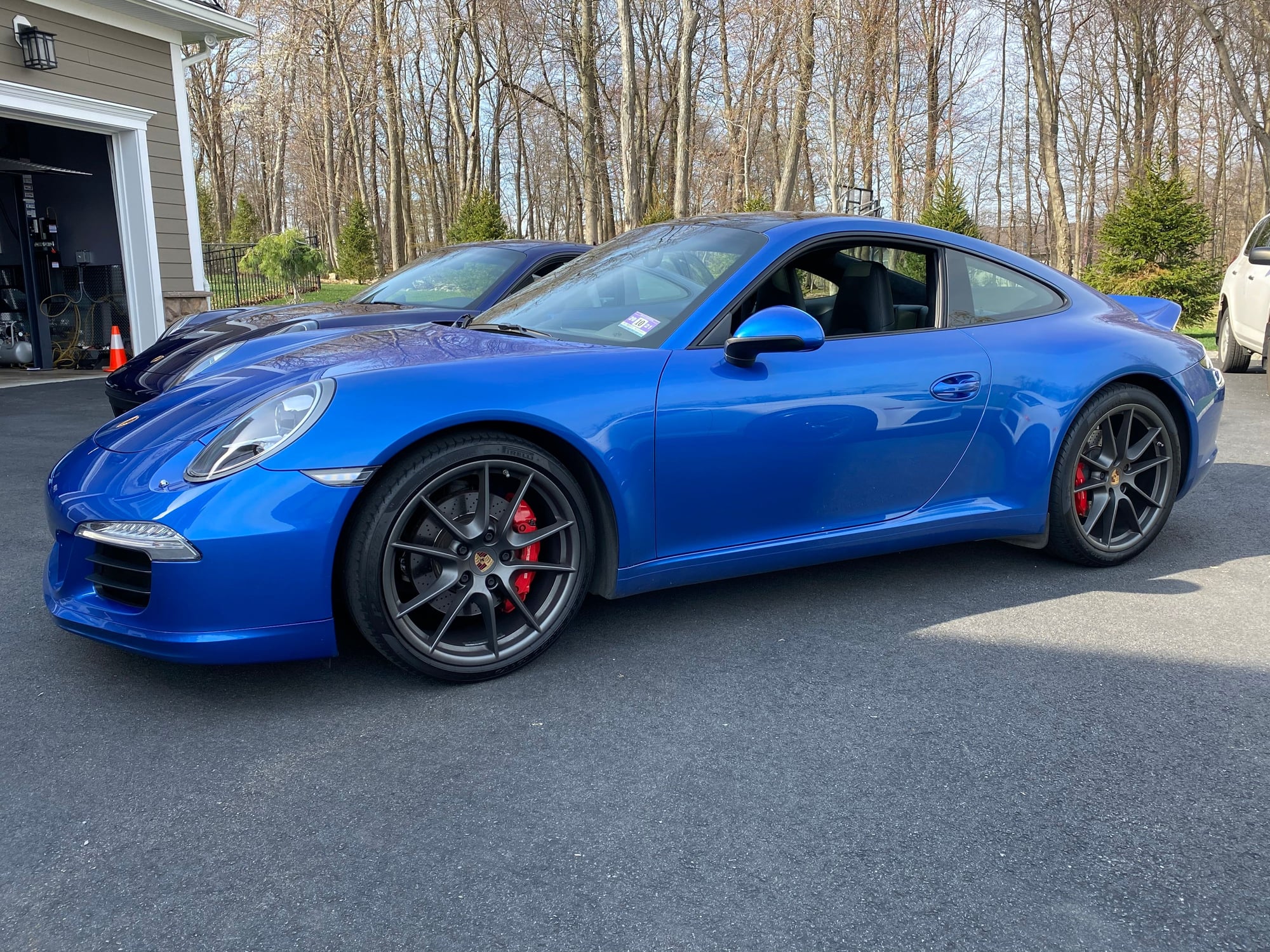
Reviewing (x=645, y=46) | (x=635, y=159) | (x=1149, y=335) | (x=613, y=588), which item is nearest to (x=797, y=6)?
(x=635, y=159)

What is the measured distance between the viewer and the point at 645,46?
37.2 meters

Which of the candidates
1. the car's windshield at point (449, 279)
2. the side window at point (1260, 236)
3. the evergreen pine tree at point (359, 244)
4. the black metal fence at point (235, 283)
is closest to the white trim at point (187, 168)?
the car's windshield at point (449, 279)

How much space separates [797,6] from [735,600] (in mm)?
23633

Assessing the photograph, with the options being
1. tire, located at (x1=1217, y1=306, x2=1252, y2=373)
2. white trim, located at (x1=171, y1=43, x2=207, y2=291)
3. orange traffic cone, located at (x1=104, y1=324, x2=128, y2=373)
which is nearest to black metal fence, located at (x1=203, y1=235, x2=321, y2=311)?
white trim, located at (x1=171, y1=43, x2=207, y2=291)

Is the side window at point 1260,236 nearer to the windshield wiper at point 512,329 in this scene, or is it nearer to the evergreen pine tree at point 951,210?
the windshield wiper at point 512,329

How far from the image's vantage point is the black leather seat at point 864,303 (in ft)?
12.9

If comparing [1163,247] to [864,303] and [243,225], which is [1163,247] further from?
[243,225]

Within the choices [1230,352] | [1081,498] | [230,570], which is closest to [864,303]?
[1081,498]

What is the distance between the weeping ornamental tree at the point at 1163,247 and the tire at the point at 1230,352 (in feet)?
21.5

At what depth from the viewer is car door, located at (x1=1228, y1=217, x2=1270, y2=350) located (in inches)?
359

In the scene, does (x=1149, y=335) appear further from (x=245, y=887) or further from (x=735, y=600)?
(x=245, y=887)

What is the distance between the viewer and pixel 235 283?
2406cm

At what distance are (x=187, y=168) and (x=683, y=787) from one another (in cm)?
1342

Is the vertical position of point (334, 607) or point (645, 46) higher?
point (645, 46)
